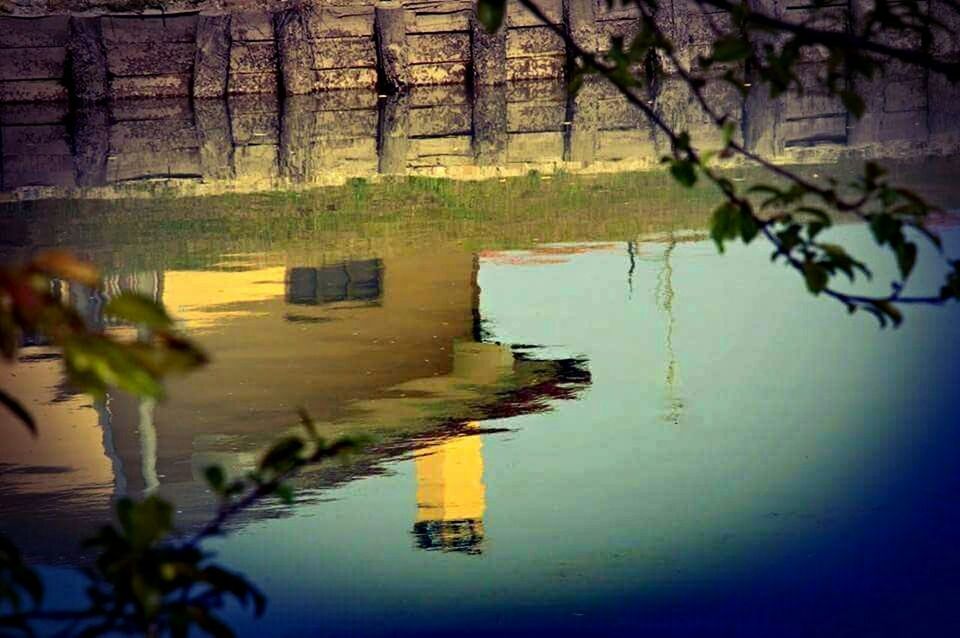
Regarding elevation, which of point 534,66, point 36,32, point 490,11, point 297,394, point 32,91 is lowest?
point 297,394

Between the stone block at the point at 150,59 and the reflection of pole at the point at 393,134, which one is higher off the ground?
the stone block at the point at 150,59

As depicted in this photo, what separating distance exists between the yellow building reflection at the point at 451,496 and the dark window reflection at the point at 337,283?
2824 mm

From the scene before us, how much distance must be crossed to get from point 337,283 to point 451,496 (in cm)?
401

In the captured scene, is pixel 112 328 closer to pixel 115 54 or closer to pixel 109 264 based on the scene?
pixel 109 264

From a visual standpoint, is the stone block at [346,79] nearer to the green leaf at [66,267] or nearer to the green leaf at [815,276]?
the green leaf at [815,276]

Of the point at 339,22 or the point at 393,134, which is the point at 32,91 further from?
the point at 393,134

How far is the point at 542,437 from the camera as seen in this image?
7137mm

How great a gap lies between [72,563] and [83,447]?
54.5 inches

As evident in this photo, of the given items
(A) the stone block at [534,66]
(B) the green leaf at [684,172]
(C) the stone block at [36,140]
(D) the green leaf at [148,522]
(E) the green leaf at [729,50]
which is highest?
(A) the stone block at [534,66]

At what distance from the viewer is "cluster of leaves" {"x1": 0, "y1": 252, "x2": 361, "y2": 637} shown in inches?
78.0

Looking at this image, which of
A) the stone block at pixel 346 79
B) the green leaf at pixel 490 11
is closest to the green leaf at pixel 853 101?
the green leaf at pixel 490 11

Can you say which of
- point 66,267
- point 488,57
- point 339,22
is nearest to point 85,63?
point 339,22

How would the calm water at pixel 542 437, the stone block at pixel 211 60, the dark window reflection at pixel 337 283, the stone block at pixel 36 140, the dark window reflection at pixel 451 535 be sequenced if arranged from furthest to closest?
the stone block at pixel 211 60 → the stone block at pixel 36 140 → the dark window reflection at pixel 337 283 → the dark window reflection at pixel 451 535 → the calm water at pixel 542 437

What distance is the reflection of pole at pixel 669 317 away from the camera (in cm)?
745
